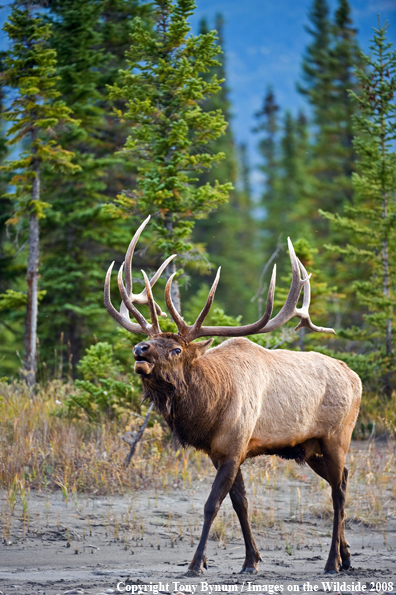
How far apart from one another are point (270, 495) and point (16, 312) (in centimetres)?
774

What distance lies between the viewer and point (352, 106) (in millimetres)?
24297

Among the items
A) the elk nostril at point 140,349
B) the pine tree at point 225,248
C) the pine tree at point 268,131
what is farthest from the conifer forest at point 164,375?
the pine tree at point 268,131

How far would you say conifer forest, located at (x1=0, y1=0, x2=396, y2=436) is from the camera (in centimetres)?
995

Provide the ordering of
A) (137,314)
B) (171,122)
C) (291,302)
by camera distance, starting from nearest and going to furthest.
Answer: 1. (137,314)
2. (291,302)
3. (171,122)

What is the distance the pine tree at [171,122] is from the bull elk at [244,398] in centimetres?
338

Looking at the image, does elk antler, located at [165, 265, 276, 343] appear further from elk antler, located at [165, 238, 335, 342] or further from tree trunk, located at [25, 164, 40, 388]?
tree trunk, located at [25, 164, 40, 388]

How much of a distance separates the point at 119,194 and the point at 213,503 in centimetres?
780

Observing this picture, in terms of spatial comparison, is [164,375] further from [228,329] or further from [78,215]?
[78,215]

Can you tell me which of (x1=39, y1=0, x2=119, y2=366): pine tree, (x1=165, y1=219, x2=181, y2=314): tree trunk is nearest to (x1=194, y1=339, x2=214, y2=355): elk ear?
(x1=165, y1=219, x2=181, y2=314): tree trunk

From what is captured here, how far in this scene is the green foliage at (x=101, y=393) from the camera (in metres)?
9.26

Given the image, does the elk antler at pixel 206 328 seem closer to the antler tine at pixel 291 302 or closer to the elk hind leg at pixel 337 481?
the antler tine at pixel 291 302

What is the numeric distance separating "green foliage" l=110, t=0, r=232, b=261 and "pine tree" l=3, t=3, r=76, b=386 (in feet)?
7.16

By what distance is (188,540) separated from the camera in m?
7.11

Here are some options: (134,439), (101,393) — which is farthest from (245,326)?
(101,393)
